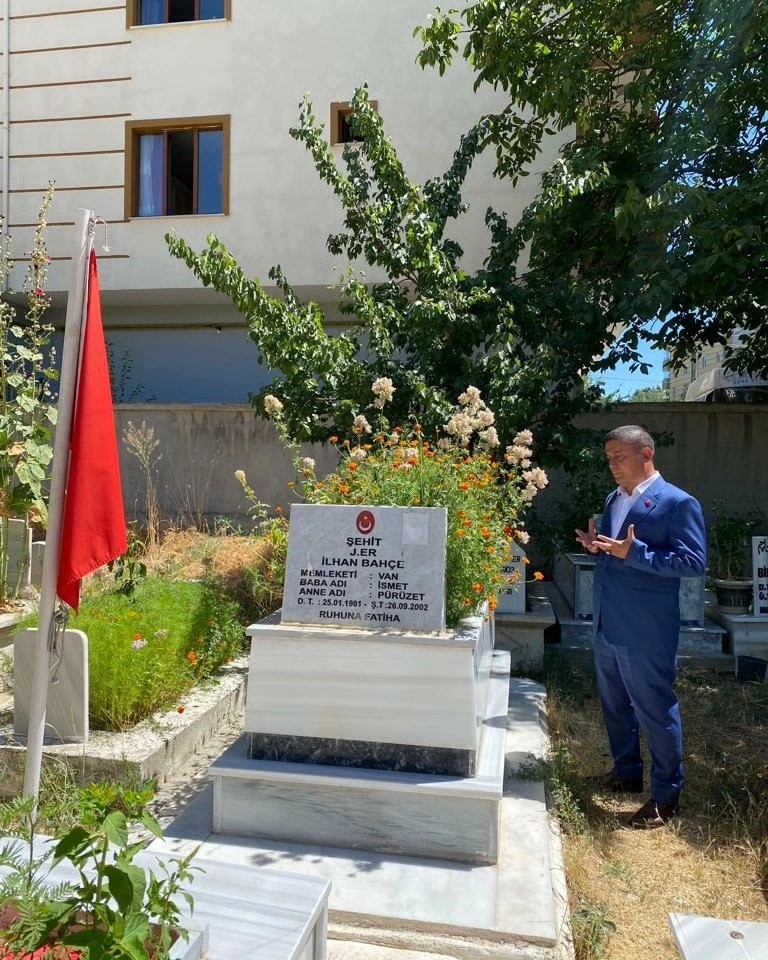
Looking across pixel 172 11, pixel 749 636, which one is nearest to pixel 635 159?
pixel 749 636

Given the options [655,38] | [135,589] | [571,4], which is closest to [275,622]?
[135,589]

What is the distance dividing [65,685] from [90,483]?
1.52m

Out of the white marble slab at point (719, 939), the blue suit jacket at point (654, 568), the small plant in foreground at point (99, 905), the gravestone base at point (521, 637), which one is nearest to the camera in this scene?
the small plant in foreground at point (99, 905)

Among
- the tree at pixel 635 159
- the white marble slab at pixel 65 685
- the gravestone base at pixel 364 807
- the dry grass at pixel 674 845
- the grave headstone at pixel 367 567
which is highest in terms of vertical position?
the tree at pixel 635 159

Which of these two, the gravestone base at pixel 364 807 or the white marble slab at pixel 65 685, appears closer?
the gravestone base at pixel 364 807

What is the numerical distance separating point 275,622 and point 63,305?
12.4m

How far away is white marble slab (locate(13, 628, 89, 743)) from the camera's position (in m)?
4.07

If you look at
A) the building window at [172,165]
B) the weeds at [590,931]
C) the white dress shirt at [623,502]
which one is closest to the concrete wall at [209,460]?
the building window at [172,165]

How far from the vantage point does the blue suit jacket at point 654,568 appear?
3693 mm

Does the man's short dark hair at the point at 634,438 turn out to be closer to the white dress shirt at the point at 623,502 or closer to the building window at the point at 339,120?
the white dress shirt at the point at 623,502

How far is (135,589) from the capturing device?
5344mm

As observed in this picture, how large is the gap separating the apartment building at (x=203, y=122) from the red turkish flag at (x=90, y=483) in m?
8.30

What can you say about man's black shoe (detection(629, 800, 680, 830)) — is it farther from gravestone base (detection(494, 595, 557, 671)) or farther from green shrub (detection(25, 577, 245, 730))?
green shrub (detection(25, 577, 245, 730))

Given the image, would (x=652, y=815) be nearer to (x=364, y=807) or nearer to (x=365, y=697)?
(x=364, y=807)
